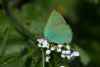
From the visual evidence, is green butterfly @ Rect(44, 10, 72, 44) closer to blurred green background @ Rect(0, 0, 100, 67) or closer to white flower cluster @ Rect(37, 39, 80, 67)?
white flower cluster @ Rect(37, 39, 80, 67)

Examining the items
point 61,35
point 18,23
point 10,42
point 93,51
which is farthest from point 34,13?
point 61,35

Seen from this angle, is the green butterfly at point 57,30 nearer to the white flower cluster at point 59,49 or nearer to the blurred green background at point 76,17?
the white flower cluster at point 59,49

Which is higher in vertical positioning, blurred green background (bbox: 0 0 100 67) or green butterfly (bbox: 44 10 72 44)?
blurred green background (bbox: 0 0 100 67)

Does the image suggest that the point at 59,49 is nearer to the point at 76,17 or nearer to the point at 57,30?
the point at 57,30

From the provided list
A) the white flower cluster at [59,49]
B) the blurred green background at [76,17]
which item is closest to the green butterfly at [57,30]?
the white flower cluster at [59,49]

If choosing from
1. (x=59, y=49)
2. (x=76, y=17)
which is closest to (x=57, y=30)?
(x=59, y=49)

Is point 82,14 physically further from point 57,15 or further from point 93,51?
point 57,15

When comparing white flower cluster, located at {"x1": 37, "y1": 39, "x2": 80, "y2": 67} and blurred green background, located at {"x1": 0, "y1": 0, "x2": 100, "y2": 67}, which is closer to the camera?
white flower cluster, located at {"x1": 37, "y1": 39, "x2": 80, "y2": 67}

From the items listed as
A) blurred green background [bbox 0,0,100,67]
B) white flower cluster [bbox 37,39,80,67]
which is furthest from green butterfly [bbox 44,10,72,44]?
blurred green background [bbox 0,0,100,67]
